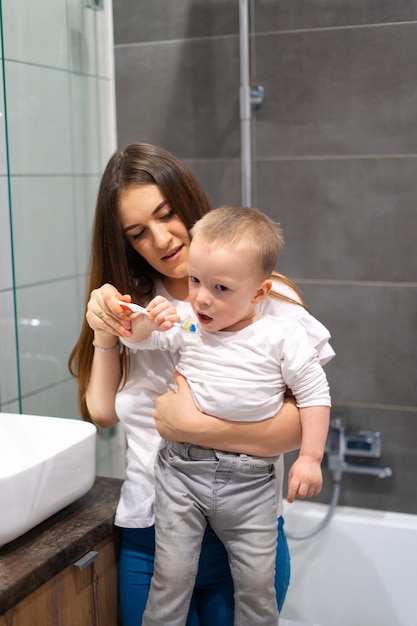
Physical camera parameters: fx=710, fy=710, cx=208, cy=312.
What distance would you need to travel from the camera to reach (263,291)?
1.19 m

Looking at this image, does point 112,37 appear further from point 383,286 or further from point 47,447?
point 47,447

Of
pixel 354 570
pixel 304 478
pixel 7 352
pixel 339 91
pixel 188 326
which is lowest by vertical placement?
pixel 354 570

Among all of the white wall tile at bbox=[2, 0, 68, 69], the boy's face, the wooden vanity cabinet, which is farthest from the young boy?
the white wall tile at bbox=[2, 0, 68, 69]

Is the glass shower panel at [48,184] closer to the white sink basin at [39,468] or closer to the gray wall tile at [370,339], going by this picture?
the white sink basin at [39,468]

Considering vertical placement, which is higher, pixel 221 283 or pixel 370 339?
pixel 221 283

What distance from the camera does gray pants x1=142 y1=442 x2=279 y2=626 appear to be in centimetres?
114

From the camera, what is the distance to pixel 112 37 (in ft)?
7.09

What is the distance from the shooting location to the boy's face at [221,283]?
3.65 ft

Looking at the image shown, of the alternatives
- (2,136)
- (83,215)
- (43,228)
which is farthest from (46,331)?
(2,136)

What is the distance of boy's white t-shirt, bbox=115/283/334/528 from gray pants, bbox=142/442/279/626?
0.11m

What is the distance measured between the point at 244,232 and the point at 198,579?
2.00 ft

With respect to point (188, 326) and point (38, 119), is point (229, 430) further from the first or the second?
point (38, 119)

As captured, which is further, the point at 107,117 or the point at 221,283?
the point at 107,117

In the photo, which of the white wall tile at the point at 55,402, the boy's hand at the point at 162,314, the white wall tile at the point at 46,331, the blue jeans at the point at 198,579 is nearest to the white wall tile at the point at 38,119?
the white wall tile at the point at 46,331
